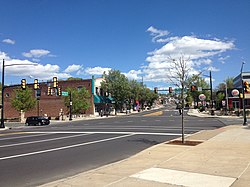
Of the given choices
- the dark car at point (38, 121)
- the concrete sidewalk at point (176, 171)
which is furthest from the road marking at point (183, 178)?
the dark car at point (38, 121)

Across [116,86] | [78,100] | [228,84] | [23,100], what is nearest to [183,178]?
[78,100]

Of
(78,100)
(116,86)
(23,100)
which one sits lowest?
(78,100)

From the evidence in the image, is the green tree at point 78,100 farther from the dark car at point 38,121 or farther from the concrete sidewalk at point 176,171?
the concrete sidewalk at point 176,171

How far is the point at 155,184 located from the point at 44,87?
6431 centimetres

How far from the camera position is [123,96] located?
236ft

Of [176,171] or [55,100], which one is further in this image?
[55,100]

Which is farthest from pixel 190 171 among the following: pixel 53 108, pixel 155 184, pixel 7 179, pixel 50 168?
pixel 53 108

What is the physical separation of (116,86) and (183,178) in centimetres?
6402

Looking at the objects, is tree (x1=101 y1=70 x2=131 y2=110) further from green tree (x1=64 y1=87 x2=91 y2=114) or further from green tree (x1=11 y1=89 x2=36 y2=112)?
green tree (x1=11 y1=89 x2=36 y2=112)

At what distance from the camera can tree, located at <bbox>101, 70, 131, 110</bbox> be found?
70.6m

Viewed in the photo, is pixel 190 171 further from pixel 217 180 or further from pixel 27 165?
pixel 27 165

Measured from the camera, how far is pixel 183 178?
689 centimetres

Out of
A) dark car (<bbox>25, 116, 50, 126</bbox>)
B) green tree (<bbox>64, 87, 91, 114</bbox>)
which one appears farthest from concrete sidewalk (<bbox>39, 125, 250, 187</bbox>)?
green tree (<bbox>64, 87, 91, 114</bbox>)

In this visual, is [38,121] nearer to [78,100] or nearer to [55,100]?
[78,100]
